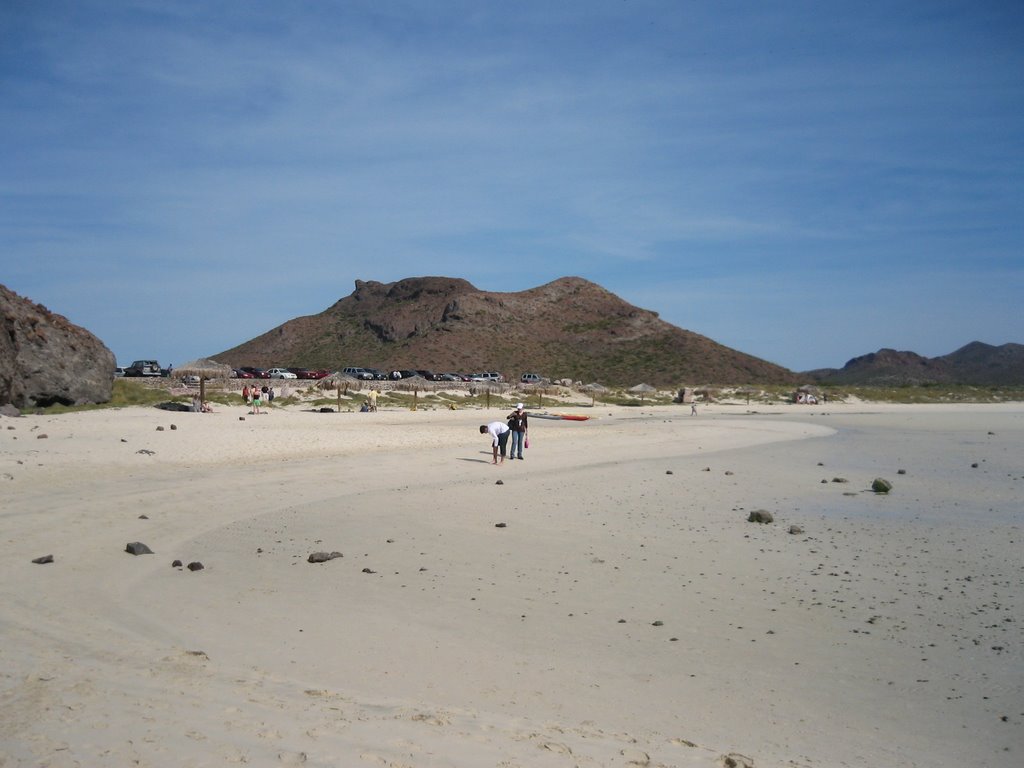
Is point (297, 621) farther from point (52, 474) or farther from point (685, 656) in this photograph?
point (52, 474)

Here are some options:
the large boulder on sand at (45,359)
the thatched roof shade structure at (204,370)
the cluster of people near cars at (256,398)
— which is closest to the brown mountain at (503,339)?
the thatched roof shade structure at (204,370)

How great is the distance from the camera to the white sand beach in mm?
4590

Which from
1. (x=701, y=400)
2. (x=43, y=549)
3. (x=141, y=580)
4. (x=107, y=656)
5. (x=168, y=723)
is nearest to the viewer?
(x=168, y=723)

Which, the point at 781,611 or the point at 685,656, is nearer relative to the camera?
the point at 685,656

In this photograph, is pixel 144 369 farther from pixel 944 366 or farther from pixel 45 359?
pixel 944 366

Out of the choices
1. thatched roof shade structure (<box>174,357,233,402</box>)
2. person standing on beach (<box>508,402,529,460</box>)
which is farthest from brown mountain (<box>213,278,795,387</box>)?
person standing on beach (<box>508,402,529,460</box>)

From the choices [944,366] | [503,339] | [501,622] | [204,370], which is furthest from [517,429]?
[944,366]

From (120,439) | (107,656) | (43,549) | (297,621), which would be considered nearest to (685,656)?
(297,621)

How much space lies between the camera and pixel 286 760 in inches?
160

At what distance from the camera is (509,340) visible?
384ft

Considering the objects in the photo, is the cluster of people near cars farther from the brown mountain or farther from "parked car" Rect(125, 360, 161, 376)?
the brown mountain

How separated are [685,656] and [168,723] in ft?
11.8

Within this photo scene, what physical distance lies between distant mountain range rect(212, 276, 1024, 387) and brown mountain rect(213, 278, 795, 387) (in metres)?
0.16

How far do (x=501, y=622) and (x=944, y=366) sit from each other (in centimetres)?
18889
